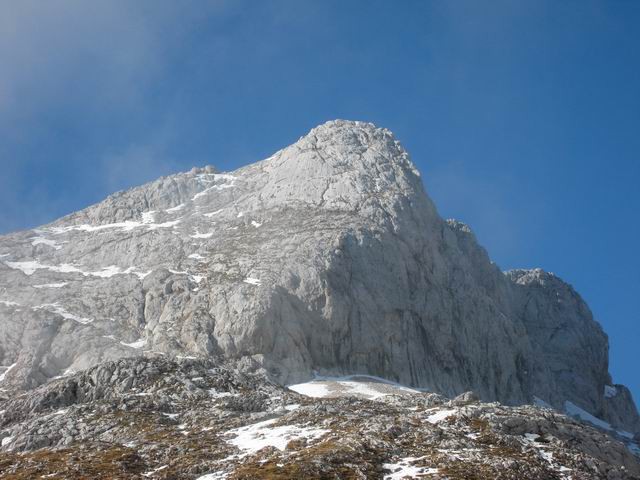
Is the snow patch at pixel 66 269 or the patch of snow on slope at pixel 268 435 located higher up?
the snow patch at pixel 66 269

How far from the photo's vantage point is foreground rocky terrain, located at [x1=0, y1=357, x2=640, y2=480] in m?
69.6

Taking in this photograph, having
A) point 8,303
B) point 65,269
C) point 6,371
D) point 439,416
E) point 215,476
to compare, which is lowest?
point 215,476

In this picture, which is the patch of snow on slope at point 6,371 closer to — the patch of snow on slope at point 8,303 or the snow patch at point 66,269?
the patch of snow on slope at point 8,303

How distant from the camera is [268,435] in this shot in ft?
266

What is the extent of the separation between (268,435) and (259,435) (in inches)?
55.5

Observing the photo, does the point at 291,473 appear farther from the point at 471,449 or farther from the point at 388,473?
the point at 471,449

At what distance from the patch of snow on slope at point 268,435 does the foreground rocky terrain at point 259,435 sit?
0.12 meters

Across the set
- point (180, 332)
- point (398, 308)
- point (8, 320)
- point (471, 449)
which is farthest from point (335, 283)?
point (471, 449)

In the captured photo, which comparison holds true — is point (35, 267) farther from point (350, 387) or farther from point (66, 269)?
point (350, 387)

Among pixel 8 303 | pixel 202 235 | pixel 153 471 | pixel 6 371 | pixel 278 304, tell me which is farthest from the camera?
pixel 202 235

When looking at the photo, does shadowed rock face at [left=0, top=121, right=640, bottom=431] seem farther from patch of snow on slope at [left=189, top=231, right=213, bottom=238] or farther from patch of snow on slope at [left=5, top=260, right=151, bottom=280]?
patch of snow on slope at [left=5, top=260, right=151, bottom=280]

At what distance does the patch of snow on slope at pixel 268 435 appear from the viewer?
77438mm

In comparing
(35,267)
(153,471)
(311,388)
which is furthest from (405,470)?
(35,267)

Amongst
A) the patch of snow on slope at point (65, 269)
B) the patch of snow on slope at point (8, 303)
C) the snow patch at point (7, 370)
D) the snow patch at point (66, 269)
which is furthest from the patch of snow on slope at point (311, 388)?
the patch of snow on slope at point (8, 303)
